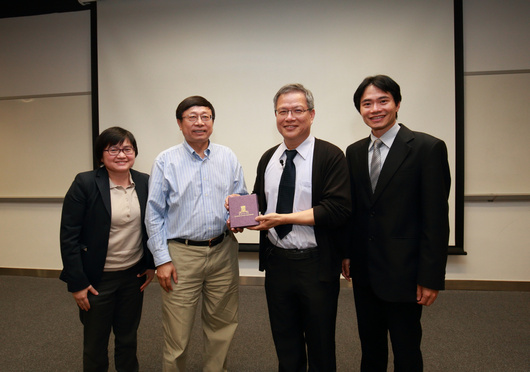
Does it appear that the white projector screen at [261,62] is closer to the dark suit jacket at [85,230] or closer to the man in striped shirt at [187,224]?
the man in striped shirt at [187,224]

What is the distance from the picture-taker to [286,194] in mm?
1509

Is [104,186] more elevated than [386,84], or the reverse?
[386,84]

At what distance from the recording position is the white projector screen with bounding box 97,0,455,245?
316cm

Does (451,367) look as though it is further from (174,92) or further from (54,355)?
(174,92)

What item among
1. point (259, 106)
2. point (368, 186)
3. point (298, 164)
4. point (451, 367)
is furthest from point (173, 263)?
point (259, 106)

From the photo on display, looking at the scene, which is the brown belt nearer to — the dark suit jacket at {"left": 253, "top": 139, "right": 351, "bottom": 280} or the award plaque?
the award plaque

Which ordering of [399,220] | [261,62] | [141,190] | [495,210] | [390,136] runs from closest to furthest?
[399,220] < [390,136] < [141,190] < [495,210] < [261,62]

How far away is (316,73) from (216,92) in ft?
3.83

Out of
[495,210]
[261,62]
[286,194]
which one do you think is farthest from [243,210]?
[495,210]

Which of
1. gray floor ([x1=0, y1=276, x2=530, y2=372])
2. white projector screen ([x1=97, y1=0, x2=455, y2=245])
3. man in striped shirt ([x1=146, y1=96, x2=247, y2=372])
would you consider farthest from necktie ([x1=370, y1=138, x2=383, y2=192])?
white projector screen ([x1=97, y1=0, x2=455, y2=245])

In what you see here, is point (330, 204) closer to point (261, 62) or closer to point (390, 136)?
point (390, 136)

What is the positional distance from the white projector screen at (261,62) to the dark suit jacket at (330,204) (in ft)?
6.28

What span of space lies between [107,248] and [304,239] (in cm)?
108

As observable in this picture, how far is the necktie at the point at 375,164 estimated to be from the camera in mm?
1480
